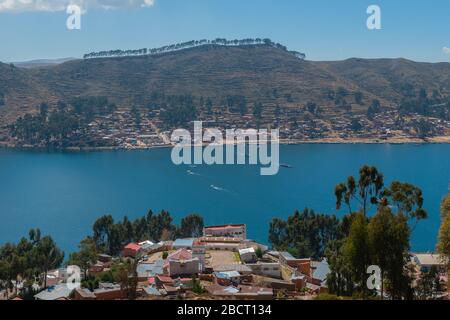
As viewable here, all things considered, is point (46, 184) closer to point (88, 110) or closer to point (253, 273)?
point (253, 273)

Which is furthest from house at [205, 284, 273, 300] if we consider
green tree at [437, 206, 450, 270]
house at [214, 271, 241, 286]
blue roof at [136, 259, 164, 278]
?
green tree at [437, 206, 450, 270]

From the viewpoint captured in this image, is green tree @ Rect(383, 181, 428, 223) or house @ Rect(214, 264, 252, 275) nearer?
green tree @ Rect(383, 181, 428, 223)

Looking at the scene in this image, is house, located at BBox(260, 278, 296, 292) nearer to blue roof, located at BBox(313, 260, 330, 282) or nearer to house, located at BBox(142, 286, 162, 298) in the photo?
blue roof, located at BBox(313, 260, 330, 282)

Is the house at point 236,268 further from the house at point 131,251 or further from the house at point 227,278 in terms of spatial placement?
the house at point 131,251
